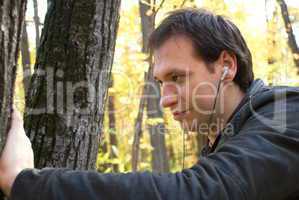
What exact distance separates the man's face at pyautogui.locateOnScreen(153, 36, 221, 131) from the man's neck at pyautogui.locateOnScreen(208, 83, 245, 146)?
5 centimetres

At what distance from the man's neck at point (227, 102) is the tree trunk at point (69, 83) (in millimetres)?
604

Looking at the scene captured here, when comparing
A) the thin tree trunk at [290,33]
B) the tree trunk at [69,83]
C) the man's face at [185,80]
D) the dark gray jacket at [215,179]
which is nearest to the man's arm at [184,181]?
the dark gray jacket at [215,179]

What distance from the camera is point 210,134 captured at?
1.96m

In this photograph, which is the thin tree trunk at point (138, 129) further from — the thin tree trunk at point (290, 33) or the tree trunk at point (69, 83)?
the thin tree trunk at point (290, 33)

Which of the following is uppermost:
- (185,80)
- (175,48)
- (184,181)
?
(175,48)

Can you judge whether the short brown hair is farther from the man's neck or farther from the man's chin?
the man's chin

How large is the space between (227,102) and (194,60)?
224 millimetres

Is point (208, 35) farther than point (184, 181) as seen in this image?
Yes

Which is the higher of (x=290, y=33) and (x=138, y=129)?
(x=290, y=33)

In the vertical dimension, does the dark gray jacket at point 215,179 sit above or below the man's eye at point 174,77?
below

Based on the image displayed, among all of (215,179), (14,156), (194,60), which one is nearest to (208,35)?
(194,60)

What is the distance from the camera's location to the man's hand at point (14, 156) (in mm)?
1239

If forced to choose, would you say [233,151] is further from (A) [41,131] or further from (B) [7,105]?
(A) [41,131]

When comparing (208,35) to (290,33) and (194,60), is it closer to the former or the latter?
(194,60)
